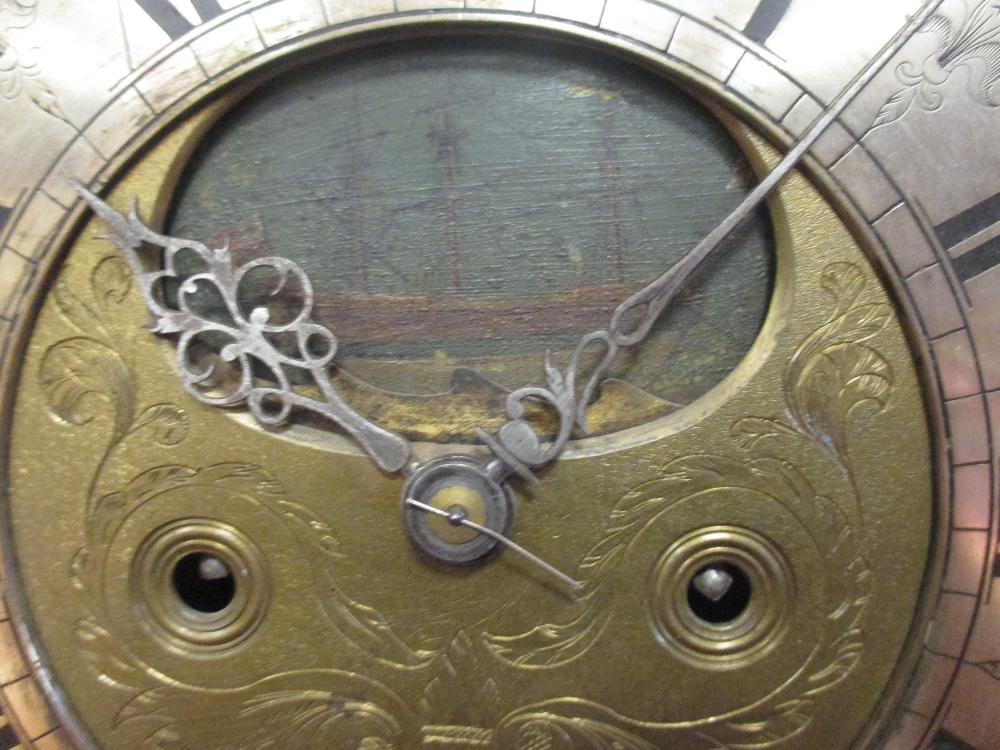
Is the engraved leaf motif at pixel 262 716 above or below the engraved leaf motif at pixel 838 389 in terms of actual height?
below

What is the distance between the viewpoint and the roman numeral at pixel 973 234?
3.28 ft

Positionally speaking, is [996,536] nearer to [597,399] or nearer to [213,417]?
[597,399]

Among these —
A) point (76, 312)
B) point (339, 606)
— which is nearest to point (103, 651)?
point (339, 606)

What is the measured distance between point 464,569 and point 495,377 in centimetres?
24

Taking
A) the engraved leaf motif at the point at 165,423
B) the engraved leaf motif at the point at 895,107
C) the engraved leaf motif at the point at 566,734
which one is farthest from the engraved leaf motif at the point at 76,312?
the engraved leaf motif at the point at 895,107

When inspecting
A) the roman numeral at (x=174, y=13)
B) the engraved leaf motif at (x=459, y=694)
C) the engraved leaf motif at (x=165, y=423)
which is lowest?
the engraved leaf motif at (x=459, y=694)

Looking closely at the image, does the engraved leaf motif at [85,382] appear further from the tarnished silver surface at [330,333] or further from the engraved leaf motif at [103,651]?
the engraved leaf motif at [103,651]

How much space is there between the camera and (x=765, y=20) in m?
0.99

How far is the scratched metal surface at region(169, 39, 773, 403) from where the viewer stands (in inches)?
41.4

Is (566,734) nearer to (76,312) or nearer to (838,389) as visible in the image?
(838,389)

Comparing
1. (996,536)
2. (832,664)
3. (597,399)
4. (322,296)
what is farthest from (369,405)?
(996,536)

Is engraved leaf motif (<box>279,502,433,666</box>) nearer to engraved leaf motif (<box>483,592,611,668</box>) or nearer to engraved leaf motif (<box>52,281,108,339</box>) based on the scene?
engraved leaf motif (<box>483,592,611,668</box>)

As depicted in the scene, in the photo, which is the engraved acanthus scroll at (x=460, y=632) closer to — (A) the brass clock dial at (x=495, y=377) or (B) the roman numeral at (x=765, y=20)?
(A) the brass clock dial at (x=495, y=377)

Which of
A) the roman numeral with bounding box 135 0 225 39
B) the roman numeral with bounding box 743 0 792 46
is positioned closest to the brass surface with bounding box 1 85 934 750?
the roman numeral with bounding box 135 0 225 39
